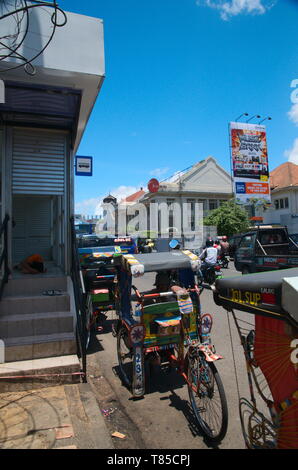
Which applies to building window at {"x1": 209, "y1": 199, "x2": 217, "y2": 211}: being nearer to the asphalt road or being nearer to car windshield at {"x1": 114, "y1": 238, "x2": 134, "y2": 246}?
car windshield at {"x1": 114, "y1": 238, "x2": 134, "y2": 246}

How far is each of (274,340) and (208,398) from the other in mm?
1274

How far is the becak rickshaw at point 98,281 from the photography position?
6953 millimetres

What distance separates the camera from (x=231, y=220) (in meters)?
32.0

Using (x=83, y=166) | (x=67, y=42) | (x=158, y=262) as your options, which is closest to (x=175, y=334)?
(x=158, y=262)

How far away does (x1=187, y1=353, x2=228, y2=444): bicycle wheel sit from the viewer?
10.00 ft

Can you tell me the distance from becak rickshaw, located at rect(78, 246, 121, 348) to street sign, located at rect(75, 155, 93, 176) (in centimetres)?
370

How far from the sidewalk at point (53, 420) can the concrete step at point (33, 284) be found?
84.5 inches

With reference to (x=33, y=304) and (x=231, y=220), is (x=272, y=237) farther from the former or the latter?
(x=231, y=220)

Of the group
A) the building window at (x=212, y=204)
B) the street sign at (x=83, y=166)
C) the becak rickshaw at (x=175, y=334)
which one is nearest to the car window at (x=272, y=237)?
the street sign at (x=83, y=166)

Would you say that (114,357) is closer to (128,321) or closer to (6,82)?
(128,321)

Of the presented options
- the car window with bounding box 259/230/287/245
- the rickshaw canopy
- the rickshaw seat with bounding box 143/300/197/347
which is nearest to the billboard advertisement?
the car window with bounding box 259/230/287/245

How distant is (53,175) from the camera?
6586 millimetres
